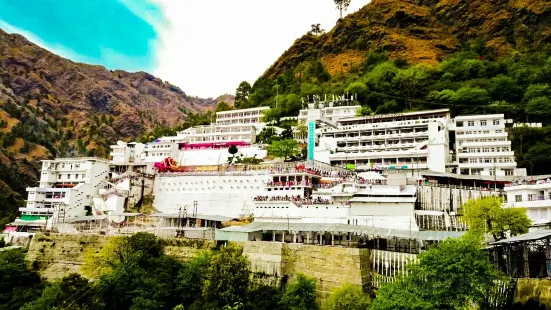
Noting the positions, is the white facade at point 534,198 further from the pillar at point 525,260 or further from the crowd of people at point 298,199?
the crowd of people at point 298,199

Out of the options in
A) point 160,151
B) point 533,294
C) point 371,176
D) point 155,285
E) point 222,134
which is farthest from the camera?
point 222,134

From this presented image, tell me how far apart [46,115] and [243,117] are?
4417 inches

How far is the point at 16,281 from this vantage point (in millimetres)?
43531

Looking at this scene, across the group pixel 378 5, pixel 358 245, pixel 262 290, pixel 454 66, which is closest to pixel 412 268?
pixel 358 245

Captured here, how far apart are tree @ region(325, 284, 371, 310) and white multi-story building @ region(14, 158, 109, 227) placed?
149ft

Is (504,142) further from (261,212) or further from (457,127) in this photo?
(261,212)

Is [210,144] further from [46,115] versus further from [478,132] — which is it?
[46,115]

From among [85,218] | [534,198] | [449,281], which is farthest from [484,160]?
[85,218]

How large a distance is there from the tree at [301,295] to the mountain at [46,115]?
8143 cm

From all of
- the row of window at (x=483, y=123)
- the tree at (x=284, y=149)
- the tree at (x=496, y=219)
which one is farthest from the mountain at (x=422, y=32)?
the tree at (x=496, y=219)

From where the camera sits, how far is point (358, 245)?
34.1m

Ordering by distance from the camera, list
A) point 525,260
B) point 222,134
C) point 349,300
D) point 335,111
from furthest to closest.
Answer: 1. point 222,134
2. point 335,111
3. point 349,300
4. point 525,260

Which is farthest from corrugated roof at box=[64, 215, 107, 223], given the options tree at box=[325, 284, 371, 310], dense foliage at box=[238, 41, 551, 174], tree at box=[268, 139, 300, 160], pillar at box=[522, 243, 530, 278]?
pillar at box=[522, 243, 530, 278]

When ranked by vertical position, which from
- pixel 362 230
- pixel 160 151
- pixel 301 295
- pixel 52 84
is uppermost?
pixel 52 84
